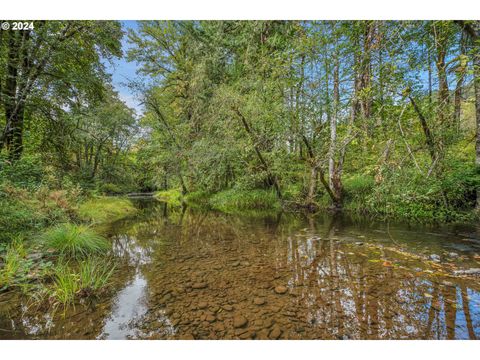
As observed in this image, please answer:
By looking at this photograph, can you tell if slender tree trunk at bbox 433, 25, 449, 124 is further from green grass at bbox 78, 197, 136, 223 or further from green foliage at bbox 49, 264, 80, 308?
green grass at bbox 78, 197, 136, 223

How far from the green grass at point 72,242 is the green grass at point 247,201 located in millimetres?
6611

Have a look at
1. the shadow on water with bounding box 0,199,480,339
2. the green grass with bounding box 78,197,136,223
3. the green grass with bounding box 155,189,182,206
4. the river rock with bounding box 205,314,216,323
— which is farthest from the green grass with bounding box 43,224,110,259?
the green grass with bounding box 155,189,182,206

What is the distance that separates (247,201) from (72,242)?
786 cm

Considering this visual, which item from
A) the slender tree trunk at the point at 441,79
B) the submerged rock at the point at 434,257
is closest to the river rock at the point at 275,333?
the submerged rock at the point at 434,257

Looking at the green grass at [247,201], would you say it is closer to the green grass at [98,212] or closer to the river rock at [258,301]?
the green grass at [98,212]

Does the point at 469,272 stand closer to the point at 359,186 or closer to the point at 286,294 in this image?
the point at 286,294

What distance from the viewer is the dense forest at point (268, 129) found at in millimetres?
3625

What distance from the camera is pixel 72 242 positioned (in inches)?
168

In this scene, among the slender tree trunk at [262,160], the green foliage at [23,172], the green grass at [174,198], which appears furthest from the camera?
the green grass at [174,198]

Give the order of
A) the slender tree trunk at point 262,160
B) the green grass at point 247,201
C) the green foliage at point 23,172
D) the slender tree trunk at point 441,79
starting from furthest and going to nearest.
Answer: the green grass at point 247,201, the slender tree trunk at point 262,160, the green foliage at point 23,172, the slender tree trunk at point 441,79

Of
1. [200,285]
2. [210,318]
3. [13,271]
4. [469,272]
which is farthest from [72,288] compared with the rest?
[469,272]

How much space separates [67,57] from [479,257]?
1112 cm
